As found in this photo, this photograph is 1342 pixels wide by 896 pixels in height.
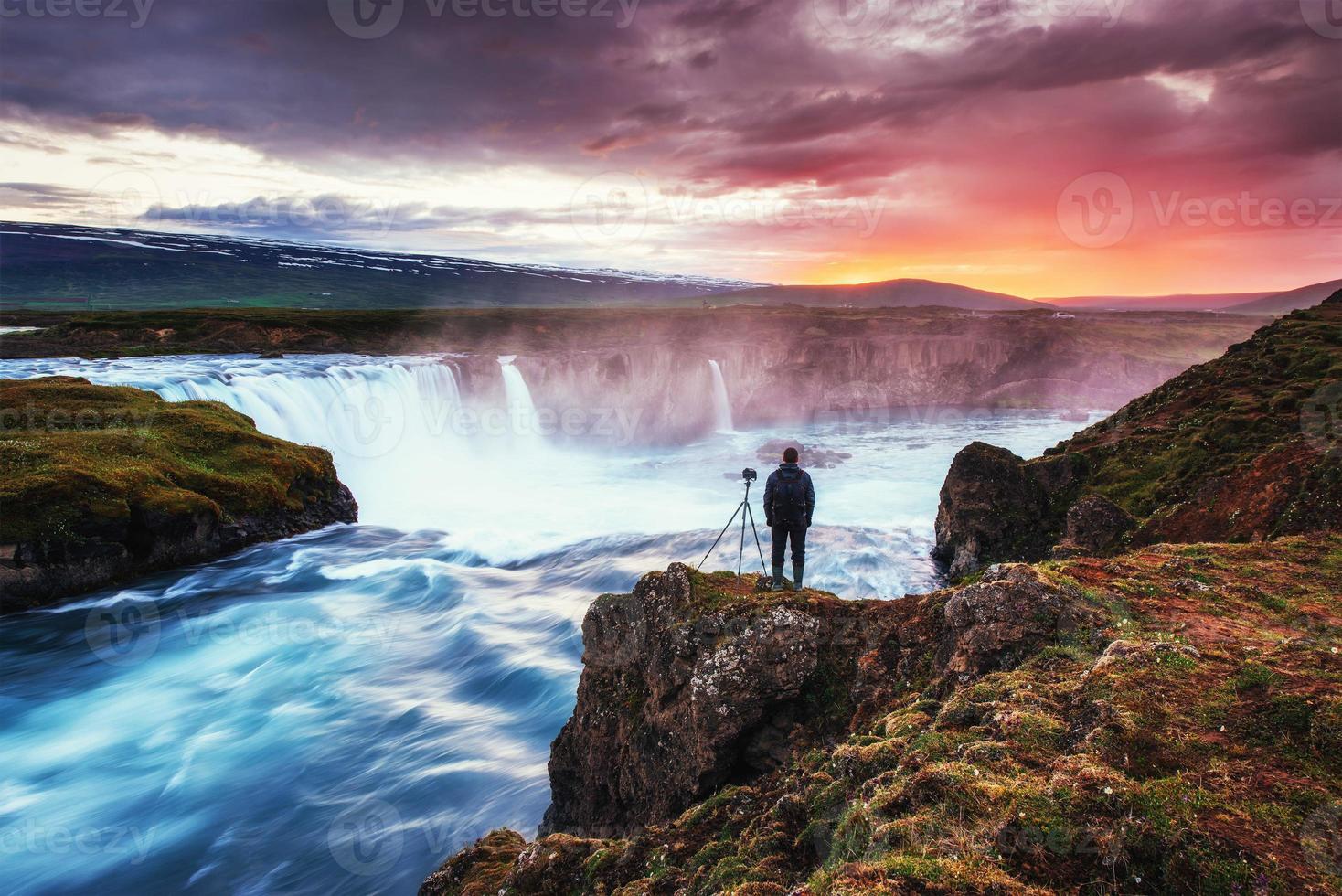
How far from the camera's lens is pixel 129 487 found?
20312 millimetres

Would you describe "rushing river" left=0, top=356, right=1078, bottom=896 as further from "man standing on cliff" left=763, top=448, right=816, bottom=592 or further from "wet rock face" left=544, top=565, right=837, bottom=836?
"man standing on cliff" left=763, top=448, right=816, bottom=592

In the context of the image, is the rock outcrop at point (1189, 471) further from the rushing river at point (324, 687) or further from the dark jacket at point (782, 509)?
the dark jacket at point (782, 509)

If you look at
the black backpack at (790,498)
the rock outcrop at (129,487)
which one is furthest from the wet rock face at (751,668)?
the rock outcrop at (129,487)

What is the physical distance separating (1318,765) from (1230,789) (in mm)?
661

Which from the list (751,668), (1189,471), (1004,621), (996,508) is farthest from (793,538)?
(1189,471)

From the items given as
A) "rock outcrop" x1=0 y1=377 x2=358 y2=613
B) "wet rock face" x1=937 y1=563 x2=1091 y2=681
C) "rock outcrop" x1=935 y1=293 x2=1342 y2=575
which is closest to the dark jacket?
"rock outcrop" x1=935 y1=293 x2=1342 y2=575

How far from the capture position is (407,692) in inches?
713

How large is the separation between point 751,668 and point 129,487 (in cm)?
2170

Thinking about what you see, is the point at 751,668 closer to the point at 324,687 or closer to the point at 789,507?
the point at 789,507

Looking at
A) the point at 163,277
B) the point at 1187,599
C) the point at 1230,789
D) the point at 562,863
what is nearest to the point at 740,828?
the point at 562,863

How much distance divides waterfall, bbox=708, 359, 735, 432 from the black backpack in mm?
56374

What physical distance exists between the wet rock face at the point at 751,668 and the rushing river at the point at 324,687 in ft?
18.2

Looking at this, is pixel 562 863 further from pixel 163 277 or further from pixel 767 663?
pixel 163 277

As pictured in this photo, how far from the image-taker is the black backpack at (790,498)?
12789 mm
